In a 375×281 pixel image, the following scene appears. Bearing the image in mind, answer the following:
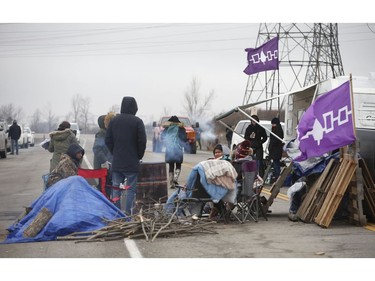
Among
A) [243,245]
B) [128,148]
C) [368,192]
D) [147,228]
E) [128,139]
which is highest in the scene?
[128,139]

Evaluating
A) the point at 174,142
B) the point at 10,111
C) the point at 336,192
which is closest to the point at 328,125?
the point at 336,192

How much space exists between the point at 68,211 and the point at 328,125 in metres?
4.19

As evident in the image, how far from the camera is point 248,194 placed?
10.8 meters

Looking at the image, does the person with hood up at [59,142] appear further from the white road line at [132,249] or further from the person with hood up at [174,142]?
the white road line at [132,249]

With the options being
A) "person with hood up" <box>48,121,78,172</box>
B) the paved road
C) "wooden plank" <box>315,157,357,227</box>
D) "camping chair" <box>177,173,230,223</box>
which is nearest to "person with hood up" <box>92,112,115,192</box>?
"person with hood up" <box>48,121,78,172</box>

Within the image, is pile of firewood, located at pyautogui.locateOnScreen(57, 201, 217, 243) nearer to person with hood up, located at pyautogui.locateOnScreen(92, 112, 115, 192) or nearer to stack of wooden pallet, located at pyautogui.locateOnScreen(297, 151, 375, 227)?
stack of wooden pallet, located at pyautogui.locateOnScreen(297, 151, 375, 227)

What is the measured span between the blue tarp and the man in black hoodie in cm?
97

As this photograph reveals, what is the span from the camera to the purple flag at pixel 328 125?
32.6 feet

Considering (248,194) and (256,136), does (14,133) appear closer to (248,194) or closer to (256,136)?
(256,136)

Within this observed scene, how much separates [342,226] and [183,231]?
260 cm

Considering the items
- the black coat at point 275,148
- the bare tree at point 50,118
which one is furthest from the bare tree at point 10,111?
the black coat at point 275,148

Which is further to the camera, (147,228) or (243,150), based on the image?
(243,150)

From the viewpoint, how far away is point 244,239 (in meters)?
8.99
